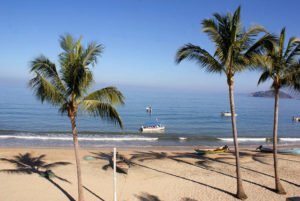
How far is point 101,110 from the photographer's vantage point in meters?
7.50

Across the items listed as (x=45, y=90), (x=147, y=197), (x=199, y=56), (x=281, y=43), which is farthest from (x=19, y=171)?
(x=281, y=43)

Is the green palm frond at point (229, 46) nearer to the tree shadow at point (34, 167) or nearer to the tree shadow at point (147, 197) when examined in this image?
the tree shadow at point (147, 197)

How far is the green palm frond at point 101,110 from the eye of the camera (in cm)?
735

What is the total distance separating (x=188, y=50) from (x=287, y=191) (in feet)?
28.4

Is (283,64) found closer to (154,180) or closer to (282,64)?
(282,64)

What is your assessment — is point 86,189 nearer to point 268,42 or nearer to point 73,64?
point 73,64

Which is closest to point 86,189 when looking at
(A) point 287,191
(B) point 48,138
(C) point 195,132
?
(A) point 287,191

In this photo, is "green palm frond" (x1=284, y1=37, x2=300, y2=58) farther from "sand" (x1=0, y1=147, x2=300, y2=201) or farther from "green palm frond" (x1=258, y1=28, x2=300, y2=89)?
"sand" (x1=0, y1=147, x2=300, y2=201)

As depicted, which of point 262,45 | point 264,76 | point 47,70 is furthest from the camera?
point 264,76

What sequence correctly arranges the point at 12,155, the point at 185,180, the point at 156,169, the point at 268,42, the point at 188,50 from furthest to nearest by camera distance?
the point at 12,155, the point at 156,169, the point at 185,180, the point at 188,50, the point at 268,42

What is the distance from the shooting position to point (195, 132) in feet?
124

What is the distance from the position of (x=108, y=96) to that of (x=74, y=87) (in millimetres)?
1130

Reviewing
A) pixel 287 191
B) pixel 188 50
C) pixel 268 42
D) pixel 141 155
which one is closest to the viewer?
pixel 268 42

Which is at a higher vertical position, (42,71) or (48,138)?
(42,71)
